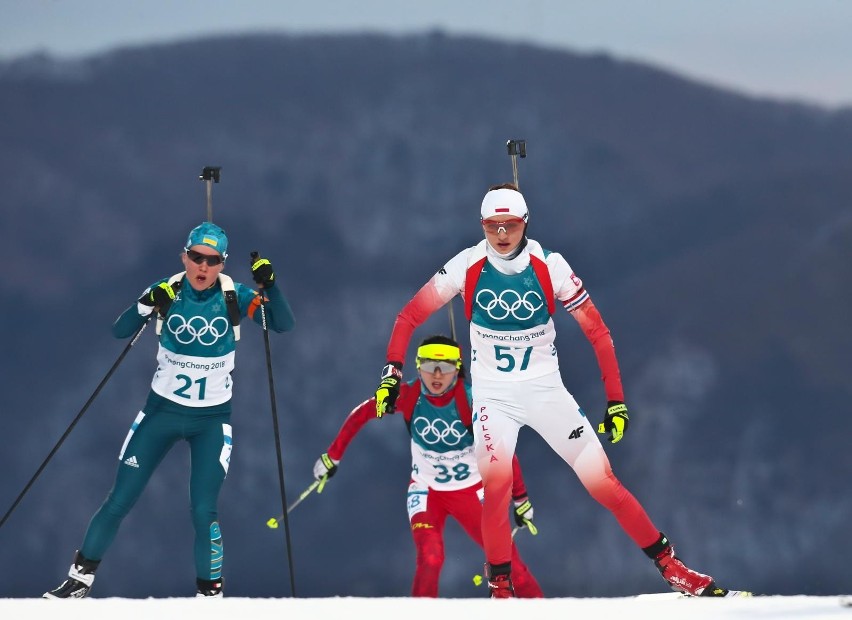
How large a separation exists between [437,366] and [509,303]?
0.92 m

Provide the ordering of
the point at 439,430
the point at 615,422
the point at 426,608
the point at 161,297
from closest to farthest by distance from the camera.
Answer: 1. the point at 426,608
2. the point at 615,422
3. the point at 161,297
4. the point at 439,430

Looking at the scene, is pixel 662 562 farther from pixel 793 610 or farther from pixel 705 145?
pixel 705 145

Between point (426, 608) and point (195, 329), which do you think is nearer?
point (426, 608)

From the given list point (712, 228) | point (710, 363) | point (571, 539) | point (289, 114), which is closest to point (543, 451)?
point (571, 539)

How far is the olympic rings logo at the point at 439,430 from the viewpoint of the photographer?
6562 millimetres

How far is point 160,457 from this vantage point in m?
5.88

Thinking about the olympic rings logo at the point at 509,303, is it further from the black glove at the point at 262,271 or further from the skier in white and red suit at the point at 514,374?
the black glove at the point at 262,271

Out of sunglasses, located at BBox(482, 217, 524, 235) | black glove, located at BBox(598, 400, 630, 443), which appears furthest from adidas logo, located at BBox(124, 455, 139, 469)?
black glove, located at BBox(598, 400, 630, 443)

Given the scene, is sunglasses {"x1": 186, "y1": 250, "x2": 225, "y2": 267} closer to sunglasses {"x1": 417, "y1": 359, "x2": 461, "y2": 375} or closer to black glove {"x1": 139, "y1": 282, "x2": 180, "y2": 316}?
black glove {"x1": 139, "y1": 282, "x2": 180, "y2": 316}

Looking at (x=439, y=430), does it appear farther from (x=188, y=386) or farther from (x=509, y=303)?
(x=188, y=386)

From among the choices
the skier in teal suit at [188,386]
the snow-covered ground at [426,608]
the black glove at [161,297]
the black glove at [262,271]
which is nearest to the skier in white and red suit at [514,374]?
the black glove at [262,271]

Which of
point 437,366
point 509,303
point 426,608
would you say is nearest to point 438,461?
point 437,366

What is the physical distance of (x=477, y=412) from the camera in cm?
571

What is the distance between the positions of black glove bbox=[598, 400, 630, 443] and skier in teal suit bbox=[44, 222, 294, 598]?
1619mm
